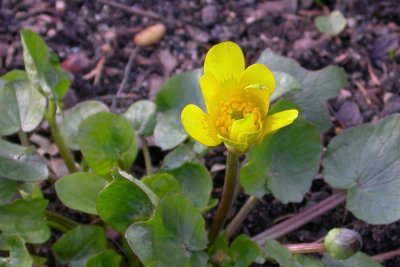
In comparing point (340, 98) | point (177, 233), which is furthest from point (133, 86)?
point (177, 233)

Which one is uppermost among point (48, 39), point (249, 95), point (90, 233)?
point (249, 95)

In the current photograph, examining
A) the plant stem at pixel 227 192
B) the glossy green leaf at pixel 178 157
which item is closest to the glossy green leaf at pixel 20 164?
the glossy green leaf at pixel 178 157

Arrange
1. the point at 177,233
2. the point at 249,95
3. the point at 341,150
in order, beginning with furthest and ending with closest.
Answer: the point at 341,150 → the point at 177,233 → the point at 249,95

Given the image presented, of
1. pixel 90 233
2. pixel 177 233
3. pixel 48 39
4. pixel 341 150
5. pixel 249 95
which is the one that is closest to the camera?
pixel 249 95

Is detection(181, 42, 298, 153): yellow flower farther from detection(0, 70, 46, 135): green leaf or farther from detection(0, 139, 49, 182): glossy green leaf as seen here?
detection(0, 70, 46, 135): green leaf

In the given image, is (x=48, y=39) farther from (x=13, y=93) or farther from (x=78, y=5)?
(x=13, y=93)

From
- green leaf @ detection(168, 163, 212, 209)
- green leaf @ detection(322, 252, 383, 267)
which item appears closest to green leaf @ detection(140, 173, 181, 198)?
green leaf @ detection(168, 163, 212, 209)

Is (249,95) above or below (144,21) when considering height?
above

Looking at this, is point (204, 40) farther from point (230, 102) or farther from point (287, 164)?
point (230, 102)
